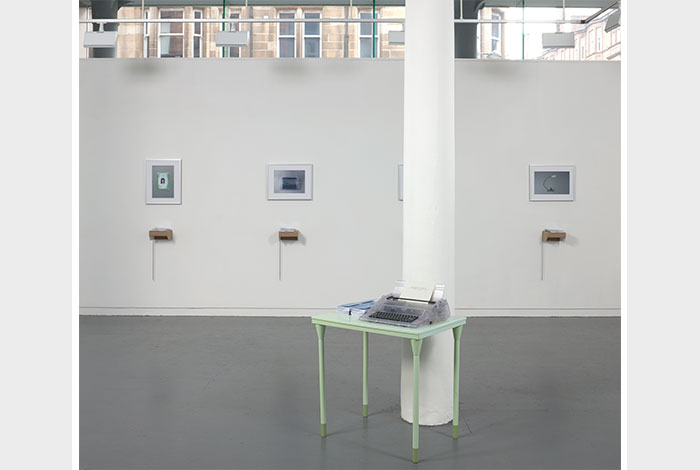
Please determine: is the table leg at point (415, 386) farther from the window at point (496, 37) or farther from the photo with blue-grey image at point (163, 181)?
the window at point (496, 37)

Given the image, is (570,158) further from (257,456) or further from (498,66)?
(257,456)

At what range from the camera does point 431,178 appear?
4.66 metres

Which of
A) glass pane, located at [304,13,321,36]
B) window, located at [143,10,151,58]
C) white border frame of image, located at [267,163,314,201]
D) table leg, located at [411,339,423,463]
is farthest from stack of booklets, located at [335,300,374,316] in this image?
window, located at [143,10,151,58]

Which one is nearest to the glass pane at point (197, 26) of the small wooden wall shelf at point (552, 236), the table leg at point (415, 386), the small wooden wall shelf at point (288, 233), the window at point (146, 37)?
the window at point (146, 37)

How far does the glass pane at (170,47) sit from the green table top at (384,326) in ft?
20.7

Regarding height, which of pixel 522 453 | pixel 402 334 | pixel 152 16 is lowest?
pixel 522 453

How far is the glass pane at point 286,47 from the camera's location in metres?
9.65

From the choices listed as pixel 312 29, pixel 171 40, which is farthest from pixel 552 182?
pixel 171 40

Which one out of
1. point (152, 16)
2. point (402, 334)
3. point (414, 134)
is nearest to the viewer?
point (402, 334)

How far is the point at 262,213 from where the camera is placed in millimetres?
9086

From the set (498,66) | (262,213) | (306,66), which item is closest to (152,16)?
(306,66)

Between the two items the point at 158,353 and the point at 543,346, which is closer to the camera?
the point at 158,353

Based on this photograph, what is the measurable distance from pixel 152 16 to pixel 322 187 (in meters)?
4.01

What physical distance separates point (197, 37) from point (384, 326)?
735 centimetres
